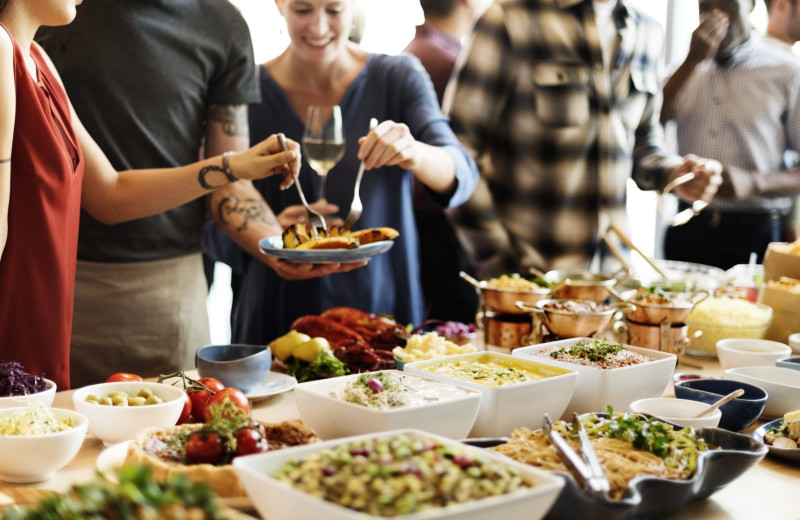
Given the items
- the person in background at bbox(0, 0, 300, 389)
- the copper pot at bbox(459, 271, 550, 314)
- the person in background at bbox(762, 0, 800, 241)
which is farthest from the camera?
the person in background at bbox(762, 0, 800, 241)

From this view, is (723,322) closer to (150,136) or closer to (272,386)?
(272,386)

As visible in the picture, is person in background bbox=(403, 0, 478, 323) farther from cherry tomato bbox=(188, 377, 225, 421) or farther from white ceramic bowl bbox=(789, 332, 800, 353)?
cherry tomato bbox=(188, 377, 225, 421)

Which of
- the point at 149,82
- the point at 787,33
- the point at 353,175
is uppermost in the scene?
the point at 787,33

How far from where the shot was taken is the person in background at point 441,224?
4242 millimetres

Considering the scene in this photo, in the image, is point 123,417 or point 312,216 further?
point 312,216

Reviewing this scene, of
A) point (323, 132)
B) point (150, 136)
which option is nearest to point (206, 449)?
point (323, 132)

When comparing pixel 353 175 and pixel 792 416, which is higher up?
pixel 353 175

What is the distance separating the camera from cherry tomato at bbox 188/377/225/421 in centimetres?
175

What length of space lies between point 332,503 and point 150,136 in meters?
1.99

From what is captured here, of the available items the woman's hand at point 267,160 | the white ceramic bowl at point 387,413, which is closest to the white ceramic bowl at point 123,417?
the white ceramic bowl at point 387,413

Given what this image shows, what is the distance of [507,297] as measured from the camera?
95.3 inches

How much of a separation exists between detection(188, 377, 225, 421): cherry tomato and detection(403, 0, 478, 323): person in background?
97.5 inches

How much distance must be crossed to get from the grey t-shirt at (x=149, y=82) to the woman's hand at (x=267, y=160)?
39 centimetres

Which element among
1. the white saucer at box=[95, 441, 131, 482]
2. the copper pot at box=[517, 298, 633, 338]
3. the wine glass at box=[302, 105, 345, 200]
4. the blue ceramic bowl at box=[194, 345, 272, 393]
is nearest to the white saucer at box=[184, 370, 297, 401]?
the blue ceramic bowl at box=[194, 345, 272, 393]
